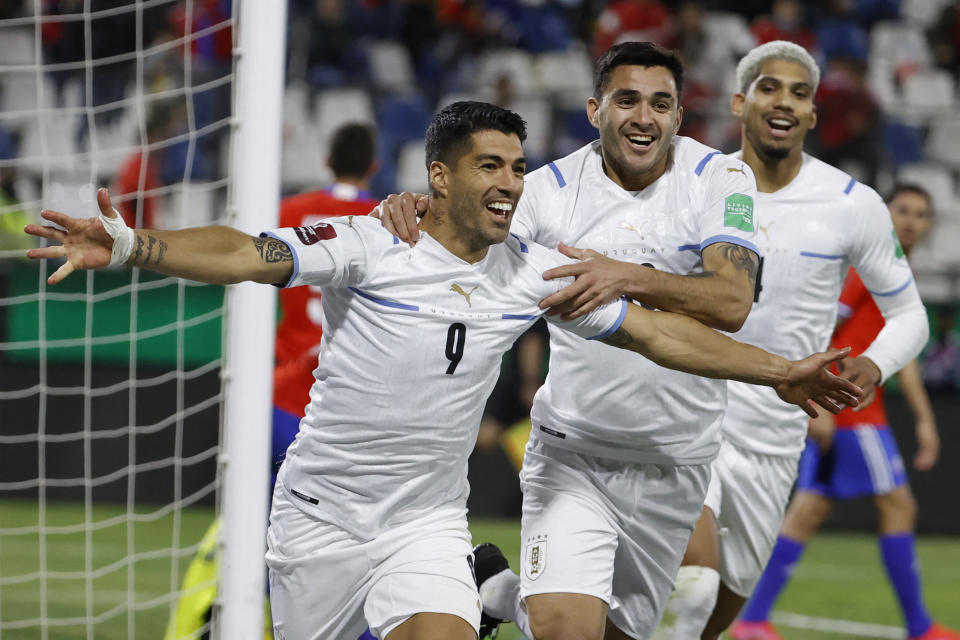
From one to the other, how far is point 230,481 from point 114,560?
4.53 meters

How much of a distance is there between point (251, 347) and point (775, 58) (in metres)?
2.29

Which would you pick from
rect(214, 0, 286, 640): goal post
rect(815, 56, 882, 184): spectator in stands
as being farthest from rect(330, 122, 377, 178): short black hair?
rect(815, 56, 882, 184): spectator in stands

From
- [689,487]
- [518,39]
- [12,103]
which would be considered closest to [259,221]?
[689,487]

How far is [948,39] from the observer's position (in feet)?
48.6

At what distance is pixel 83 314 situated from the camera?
10.6 meters

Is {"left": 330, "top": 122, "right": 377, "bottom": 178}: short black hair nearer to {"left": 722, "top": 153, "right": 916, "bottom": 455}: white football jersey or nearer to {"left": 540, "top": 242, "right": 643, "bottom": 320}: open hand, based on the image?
{"left": 722, "top": 153, "right": 916, "bottom": 455}: white football jersey

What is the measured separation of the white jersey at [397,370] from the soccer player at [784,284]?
1331 millimetres

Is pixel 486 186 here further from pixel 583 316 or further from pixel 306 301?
pixel 306 301

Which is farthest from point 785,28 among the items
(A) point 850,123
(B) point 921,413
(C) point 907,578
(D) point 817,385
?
(D) point 817,385

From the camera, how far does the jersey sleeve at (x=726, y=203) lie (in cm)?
422

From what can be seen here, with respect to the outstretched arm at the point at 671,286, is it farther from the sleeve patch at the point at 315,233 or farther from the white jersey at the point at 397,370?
the sleeve patch at the point at 315,233

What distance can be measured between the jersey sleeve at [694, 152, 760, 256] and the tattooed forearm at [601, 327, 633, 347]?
0.48 meters

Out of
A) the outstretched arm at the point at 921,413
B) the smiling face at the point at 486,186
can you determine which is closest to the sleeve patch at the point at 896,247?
the smiling face at the point at 486,186

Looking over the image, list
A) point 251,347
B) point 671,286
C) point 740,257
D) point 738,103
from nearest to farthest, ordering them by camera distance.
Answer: point 671,286 < point 740,257 < point 251,347 < point 738,103
